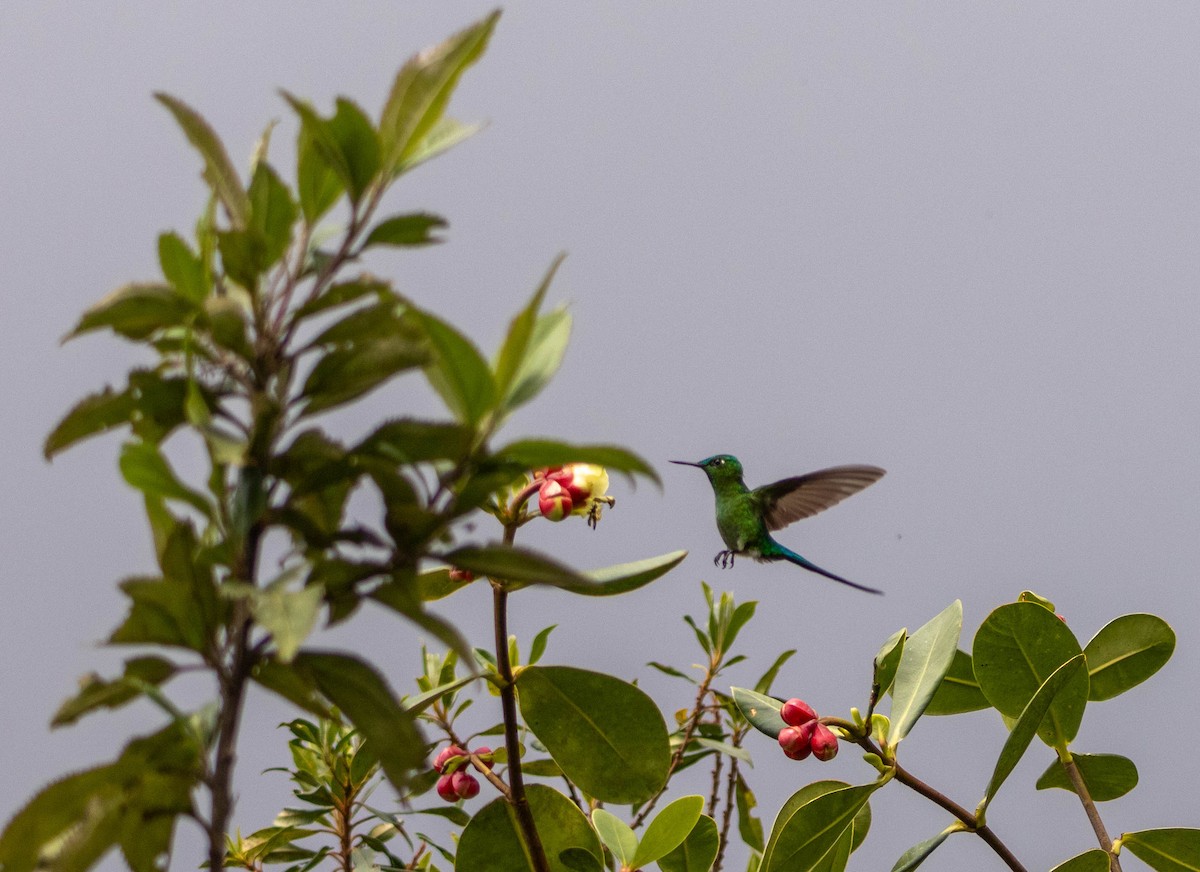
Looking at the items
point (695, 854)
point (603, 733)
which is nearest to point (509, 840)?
point (603, 733)

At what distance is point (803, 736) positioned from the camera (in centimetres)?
131

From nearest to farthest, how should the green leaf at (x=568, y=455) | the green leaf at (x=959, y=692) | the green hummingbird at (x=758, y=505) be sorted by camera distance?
the green leaf at (x=568, y=455), the green leaf at (x=959, y=692), the green hummingbird at (x=758, y=505)

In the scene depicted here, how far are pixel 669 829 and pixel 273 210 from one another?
804 millimetres

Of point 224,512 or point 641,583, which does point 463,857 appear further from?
point 224,512

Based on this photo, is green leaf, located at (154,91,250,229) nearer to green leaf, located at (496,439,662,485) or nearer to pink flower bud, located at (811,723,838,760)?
green leaf, located at (496,439,662,485)

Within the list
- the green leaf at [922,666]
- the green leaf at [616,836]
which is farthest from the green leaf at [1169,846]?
the green leaf at [616,836]

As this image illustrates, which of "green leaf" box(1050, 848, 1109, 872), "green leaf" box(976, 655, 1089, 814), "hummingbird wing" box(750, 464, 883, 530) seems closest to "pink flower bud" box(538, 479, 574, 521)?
"green leaf" box(976, 655, 1089, 814)

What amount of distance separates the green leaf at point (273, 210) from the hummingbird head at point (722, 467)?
6.63 feet

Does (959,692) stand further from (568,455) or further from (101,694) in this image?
(101,694)

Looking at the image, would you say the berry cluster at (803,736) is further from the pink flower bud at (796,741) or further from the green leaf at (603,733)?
the green leaf at (603,733)

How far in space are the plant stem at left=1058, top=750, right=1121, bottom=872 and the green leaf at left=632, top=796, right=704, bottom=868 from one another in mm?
449

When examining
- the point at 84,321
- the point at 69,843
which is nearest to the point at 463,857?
the point at 69,843

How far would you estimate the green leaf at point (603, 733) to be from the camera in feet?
3.80

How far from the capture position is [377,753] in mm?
725
